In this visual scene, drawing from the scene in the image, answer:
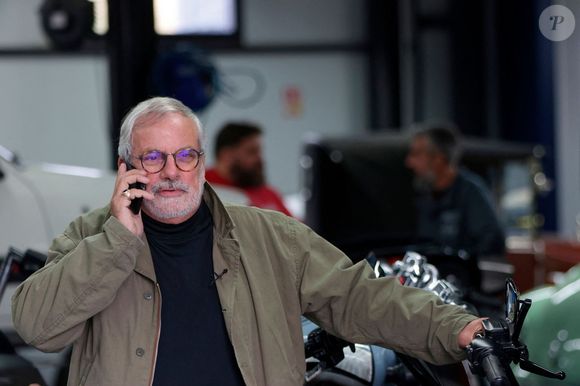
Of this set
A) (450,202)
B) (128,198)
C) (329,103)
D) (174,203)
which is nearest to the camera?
(128,198)

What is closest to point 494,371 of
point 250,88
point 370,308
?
point 370,308

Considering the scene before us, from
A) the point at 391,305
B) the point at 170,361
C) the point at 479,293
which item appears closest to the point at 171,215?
the point at 170,361

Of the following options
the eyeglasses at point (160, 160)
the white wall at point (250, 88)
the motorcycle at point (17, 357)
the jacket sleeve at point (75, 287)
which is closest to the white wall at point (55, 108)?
the white wall at point (250, 88)

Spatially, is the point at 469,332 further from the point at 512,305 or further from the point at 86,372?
the point at 86,372

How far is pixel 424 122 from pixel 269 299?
986cm

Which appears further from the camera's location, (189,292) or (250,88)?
(250,88)

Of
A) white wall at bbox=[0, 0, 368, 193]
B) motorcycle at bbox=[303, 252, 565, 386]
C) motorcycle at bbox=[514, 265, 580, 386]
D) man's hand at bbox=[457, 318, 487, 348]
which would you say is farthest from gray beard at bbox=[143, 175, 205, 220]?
white wall at bbox=[0, 0, 368, 193]

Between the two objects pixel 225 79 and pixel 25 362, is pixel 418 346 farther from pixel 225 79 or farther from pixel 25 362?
pixel 225 79

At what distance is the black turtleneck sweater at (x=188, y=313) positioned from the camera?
2.86 m

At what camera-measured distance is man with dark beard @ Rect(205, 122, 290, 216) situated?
7.70 m

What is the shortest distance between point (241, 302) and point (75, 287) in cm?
44

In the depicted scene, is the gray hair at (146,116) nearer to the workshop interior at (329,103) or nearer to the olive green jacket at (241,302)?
the olive green jacket at (241,302)

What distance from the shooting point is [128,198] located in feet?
9.27
